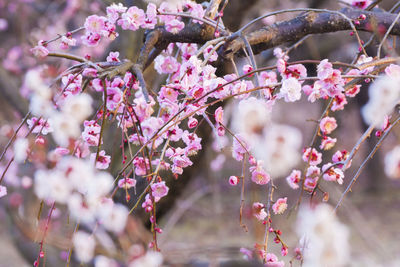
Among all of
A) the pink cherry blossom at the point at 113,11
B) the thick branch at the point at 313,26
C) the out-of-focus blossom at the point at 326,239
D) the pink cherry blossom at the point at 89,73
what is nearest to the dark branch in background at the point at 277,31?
the thick branch at the point at 313,26

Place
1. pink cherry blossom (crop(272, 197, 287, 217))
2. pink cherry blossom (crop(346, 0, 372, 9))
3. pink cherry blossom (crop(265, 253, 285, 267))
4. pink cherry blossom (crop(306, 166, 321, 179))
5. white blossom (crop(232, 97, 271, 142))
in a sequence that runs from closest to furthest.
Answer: white blossom (crop(232, 97, 271, 142))
pink cherry blossom (crop(265, 253, 285, 267))
pink cherry blossom (crop(272, 197, 287, 217))
pink cherry blossom (crop(306, 166, 321, 179))
pink cherry blossom (crop(346, 0, 372, 9))

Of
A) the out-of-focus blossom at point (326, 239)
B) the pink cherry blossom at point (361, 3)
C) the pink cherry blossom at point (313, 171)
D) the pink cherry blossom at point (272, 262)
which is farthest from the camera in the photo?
the pink cherry blossom at point (361, 3)

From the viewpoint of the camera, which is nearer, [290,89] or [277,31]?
[290,89]

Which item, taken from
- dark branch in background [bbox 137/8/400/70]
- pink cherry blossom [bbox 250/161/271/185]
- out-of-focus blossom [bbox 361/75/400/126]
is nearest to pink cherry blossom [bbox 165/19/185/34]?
dark branch in background [bbox 137/8/400/70]

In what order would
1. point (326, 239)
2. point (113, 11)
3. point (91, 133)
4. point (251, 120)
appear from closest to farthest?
point (326, 239) < point (251, 120) < point (91, 133) < point (113, 11)

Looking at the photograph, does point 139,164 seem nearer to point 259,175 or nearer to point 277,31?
point 259,175

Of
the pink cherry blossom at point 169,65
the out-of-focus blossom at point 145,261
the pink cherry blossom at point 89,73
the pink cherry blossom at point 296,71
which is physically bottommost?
the out-of-focus blossom at point 145,261

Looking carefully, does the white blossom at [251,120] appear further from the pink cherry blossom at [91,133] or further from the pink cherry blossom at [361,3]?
the pink cherry blossom at [361,3]

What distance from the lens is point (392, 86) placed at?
3.10 feet

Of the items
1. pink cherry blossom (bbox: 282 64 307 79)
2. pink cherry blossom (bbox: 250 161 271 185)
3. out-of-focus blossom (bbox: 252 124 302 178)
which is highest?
pink cherry blossom (bbox: 282 64 307 79)

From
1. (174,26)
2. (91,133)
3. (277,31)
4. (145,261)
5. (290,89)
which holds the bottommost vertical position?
(145,261)

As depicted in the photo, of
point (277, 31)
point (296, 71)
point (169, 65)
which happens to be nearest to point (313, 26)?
point (277, 31)

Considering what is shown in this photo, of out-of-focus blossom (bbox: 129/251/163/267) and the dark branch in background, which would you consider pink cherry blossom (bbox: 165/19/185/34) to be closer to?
the dark branch in background

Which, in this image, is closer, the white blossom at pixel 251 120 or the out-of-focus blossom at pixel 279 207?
the white blossom at pixel 251 120
